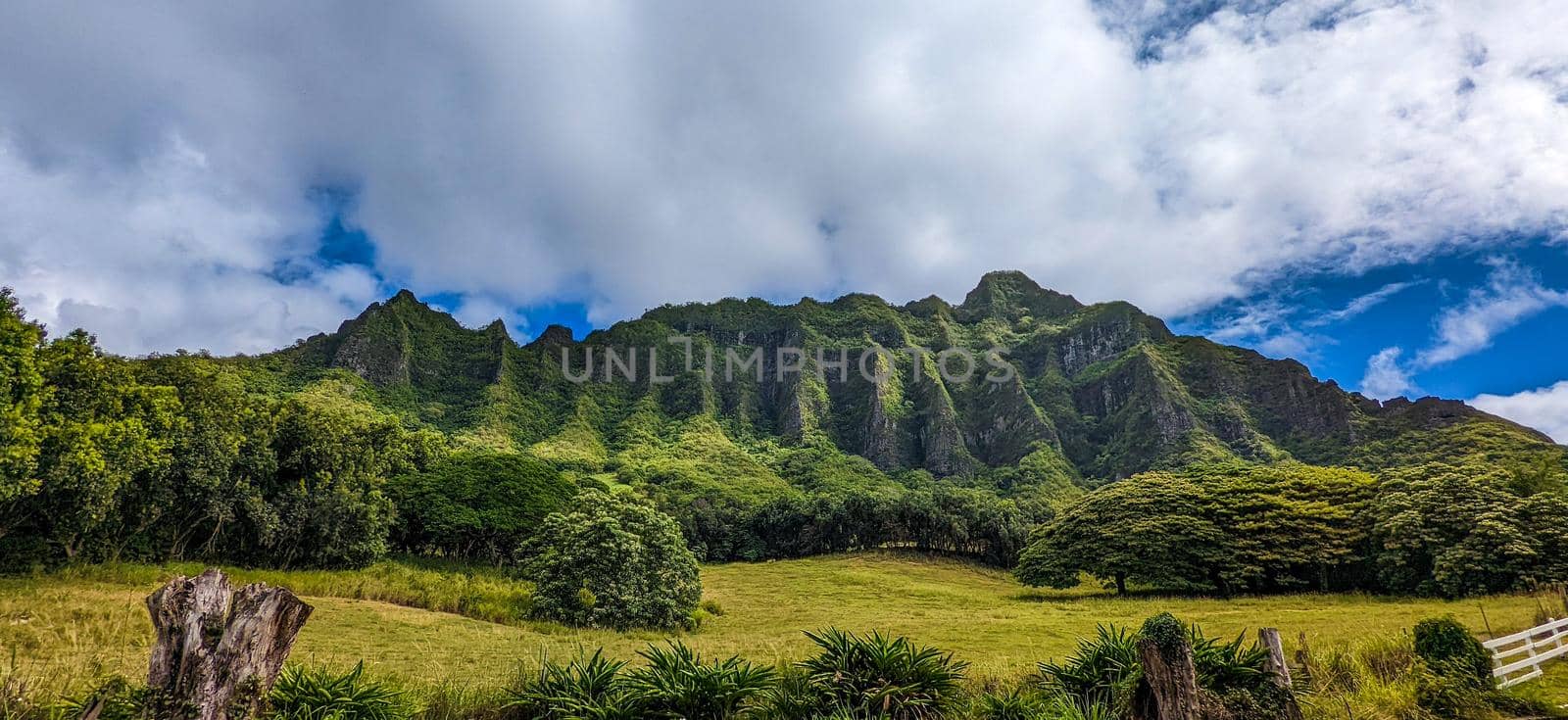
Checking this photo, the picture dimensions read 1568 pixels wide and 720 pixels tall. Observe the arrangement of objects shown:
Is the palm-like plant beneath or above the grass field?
above

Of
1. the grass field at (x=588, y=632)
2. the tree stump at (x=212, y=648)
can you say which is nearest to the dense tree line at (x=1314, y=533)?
the grass field at (x=588, y=632)

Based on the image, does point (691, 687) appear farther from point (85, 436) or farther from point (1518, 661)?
point (85, 436)

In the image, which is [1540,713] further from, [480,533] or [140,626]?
[480,533]

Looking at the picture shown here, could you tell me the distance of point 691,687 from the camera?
635cm

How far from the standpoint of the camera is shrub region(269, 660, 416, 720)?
5426mm

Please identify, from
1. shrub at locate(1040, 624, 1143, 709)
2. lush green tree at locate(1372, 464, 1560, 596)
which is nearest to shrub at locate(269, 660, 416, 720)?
shrub at locate(1040, 624, 1143, 709)

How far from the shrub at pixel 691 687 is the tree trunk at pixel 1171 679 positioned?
12.9 ft

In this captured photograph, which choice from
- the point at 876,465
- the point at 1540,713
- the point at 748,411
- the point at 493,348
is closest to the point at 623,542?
the point at 1540,713

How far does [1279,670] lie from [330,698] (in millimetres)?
10221

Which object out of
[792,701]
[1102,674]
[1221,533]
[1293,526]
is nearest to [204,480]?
[792,701]

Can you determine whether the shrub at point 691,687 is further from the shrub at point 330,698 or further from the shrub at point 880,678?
the shrub at point 330,698

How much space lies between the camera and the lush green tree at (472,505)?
40.5 meters

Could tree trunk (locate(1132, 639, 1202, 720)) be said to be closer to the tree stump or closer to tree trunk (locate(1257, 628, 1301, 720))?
tree trunk (locate(1257, 628, 1301, 720))

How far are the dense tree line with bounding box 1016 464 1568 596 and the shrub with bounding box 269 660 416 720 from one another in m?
41.3
